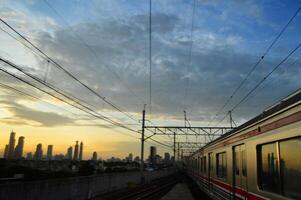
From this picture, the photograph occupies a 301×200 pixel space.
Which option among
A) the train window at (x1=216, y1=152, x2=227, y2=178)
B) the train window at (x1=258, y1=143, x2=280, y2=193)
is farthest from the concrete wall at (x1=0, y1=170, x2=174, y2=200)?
the train window at (x1=258, y1=143, x2=280, y2=193)

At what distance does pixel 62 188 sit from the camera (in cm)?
1567

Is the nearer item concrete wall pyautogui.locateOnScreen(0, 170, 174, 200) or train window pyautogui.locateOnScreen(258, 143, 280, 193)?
train window pyautogui.locateOnScreen(258, 143, 280, 193)

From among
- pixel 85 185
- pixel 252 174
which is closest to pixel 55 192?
pixel 85 185

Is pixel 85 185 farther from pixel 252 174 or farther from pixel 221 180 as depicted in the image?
pixel 252 174

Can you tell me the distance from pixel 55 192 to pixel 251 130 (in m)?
9.58

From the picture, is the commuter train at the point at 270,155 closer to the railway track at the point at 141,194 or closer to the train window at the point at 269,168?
the train window at the point at 269,168

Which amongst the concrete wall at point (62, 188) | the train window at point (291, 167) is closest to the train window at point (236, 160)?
the train window at point (291, 167)

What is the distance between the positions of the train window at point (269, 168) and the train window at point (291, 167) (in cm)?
31

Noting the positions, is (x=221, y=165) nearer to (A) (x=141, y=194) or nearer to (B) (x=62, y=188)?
(B) (x=62, y=188)

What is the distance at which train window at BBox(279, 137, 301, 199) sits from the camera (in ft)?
18.6

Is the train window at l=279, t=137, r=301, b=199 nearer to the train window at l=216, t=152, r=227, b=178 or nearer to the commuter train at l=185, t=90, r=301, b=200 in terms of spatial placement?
the commuter train at l=185, t=90, r=301, b=200

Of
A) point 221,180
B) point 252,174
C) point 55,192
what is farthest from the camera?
point 55,192

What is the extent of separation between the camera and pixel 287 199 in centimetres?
593

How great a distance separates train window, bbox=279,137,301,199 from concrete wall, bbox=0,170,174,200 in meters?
8.61
